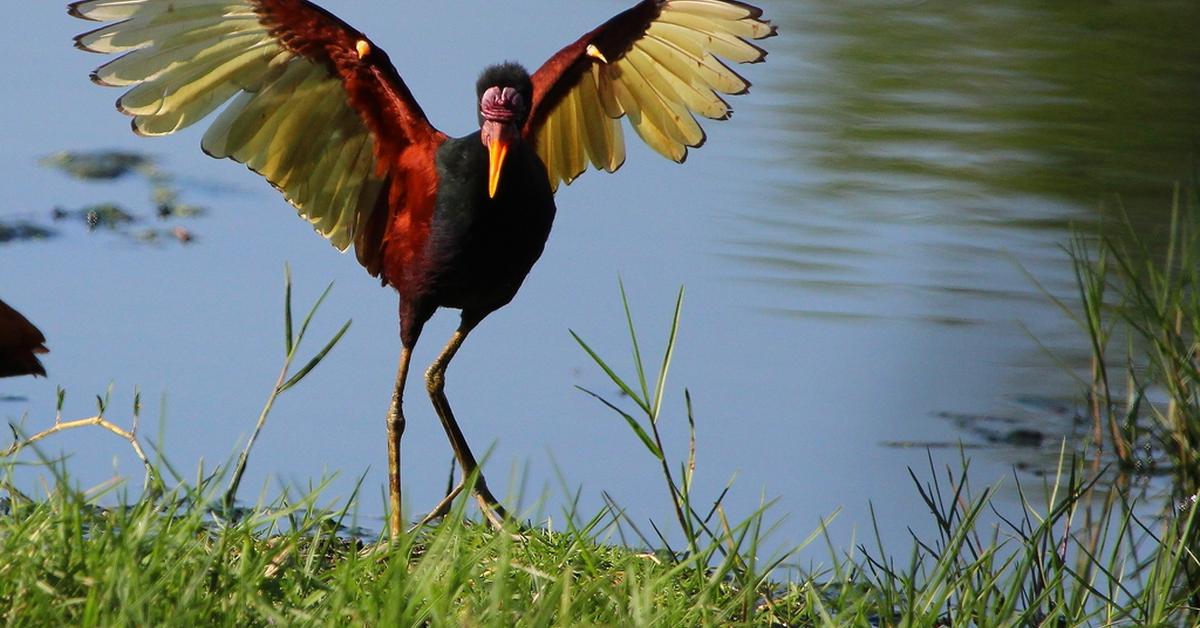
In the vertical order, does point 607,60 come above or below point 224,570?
above

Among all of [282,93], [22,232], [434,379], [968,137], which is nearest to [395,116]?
[282,93]

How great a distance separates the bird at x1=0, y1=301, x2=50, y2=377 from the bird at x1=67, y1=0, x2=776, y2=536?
Result: 0.48 meters

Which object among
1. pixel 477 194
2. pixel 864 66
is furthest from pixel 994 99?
pixel 477 194

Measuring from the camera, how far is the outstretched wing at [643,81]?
382 cm

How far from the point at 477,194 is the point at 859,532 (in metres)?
1.72

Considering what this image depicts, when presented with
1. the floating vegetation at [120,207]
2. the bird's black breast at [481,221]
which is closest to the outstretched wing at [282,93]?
the bird's black breast at [481,221]

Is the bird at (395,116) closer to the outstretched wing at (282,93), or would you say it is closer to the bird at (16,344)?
the outstretched wing at (282,93)

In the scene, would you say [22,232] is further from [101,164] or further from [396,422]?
[396,422]

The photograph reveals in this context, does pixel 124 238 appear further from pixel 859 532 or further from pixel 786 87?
pixel 786 87

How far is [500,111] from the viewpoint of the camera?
133 inches

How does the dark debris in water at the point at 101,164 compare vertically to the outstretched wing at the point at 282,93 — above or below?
below

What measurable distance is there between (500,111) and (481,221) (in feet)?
0.76

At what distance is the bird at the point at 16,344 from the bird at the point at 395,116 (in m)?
0.48

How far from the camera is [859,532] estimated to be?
15.0 ft
